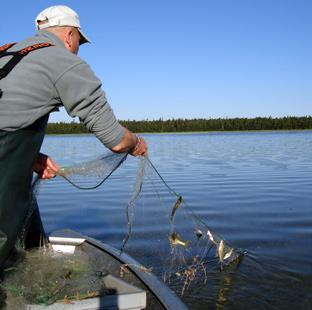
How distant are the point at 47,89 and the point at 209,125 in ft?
325

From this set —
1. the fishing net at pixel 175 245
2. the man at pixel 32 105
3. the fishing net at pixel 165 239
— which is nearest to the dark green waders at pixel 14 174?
the man at pixel 32 105

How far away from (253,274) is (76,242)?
257 centimetres

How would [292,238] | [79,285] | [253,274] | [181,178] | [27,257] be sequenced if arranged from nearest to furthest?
[79,285] < [27,257] < [253,274] < [292,238] < [181,178]

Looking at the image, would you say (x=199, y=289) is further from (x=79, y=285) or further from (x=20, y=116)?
(x=20, y=116)

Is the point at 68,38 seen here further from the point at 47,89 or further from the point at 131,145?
the point at 131,145

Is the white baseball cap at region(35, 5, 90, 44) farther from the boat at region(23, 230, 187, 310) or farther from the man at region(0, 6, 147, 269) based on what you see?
the boat at region(23, 230, 187, 310)

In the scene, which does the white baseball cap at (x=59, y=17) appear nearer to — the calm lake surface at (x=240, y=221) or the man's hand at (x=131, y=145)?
the man's hand at (x=131, y=145)

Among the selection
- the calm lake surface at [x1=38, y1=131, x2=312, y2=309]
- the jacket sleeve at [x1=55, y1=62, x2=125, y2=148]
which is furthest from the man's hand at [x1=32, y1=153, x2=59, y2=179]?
the calm lake surface at [x1=38, y1=131, x2=312, y2=309]

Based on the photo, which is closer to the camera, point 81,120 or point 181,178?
point 81,120

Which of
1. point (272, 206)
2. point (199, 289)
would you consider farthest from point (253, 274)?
point (272, 206)

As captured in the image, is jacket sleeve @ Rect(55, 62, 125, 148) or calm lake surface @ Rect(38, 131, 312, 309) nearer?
jacket sleeve @ Rect(55, 62, 125, 148)

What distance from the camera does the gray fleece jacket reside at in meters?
3.22

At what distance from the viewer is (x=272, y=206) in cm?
1131

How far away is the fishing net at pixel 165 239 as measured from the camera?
498 centimetres
